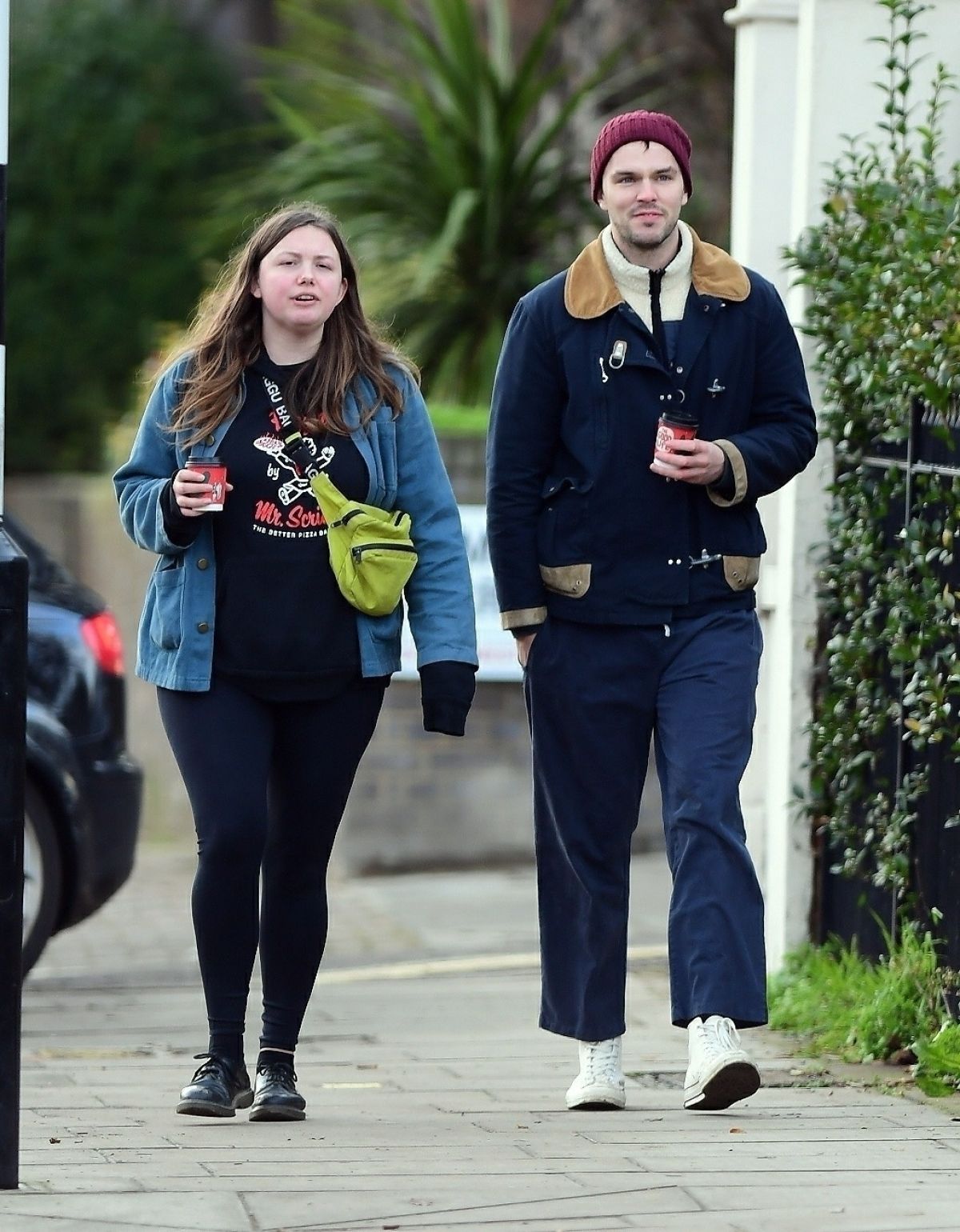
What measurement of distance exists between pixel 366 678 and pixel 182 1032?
2.40 m

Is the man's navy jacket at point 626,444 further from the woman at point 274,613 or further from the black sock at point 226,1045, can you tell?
the black sock at point 226,1045

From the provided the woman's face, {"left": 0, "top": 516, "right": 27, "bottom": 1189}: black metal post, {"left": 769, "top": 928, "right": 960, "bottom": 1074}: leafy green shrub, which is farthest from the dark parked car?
{"left": 0, "top": 516, "right": 27, "bottom": 1189}: black metal post

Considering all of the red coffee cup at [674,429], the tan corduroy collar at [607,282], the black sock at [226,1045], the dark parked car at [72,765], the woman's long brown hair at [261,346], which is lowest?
the black sock at [226,1045]

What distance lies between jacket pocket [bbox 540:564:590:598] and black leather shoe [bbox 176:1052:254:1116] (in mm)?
1169

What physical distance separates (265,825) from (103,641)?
2739 millimetres

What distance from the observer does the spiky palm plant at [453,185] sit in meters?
11.7

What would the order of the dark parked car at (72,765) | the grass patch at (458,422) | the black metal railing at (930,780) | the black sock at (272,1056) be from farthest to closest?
the grass patch at (458,422), the dark parked car at (72,765), the black metal railing at (930,780), the black sock at (272,1056)

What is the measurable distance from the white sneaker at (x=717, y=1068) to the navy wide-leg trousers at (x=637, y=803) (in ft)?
0.12

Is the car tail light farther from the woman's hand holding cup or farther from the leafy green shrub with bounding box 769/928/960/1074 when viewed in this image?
the woman's hand holding cup

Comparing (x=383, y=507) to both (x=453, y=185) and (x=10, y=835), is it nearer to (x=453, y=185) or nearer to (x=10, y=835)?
(x=10, y=835)

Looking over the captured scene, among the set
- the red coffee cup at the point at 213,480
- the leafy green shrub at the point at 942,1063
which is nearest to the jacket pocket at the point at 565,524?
the red coffee cup at the point at 213,480

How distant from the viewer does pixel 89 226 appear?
17.5 meters

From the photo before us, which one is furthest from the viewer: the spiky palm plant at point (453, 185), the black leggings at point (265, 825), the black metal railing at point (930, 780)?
the spiky palm plant at point (453, 185)

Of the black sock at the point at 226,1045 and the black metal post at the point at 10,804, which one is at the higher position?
the black metal post at the point at 10,804
